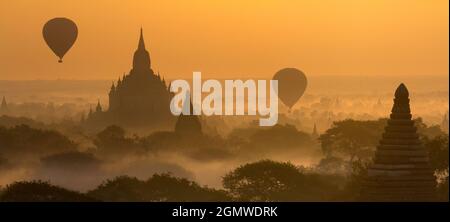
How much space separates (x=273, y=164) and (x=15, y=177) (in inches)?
2425

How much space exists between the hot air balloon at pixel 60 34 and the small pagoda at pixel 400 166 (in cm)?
8424

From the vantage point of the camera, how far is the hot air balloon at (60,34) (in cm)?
16925

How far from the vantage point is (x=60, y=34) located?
6880 inches

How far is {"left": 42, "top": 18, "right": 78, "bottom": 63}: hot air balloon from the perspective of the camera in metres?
169

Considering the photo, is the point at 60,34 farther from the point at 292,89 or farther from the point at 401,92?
the point at 401,92

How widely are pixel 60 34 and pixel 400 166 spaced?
3849 inches

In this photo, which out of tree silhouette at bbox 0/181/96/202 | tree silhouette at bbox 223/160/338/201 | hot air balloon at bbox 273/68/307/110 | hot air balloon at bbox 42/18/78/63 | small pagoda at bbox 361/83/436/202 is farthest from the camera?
hot air balloon at bbox 273/68/307/110

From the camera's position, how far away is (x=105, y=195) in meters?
119

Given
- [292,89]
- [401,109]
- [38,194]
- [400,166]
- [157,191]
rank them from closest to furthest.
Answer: [400,166], [401,109], [38,194], [157,191], [292,89]

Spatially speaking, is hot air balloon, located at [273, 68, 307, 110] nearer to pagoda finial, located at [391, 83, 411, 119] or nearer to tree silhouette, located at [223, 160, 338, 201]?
tree silhouette, located at [223, 160, 338, 201]

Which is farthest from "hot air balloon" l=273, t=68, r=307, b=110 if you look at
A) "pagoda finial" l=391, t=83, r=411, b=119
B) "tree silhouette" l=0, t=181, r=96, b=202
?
"pagoda finial" l=391, t=83, r=411, b=119

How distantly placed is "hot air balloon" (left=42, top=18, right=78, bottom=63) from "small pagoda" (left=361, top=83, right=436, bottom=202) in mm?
84239

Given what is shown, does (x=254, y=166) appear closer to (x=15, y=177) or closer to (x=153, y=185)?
(x=153, y=185)

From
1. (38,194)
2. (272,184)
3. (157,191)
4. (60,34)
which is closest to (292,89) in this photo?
(60,34)
